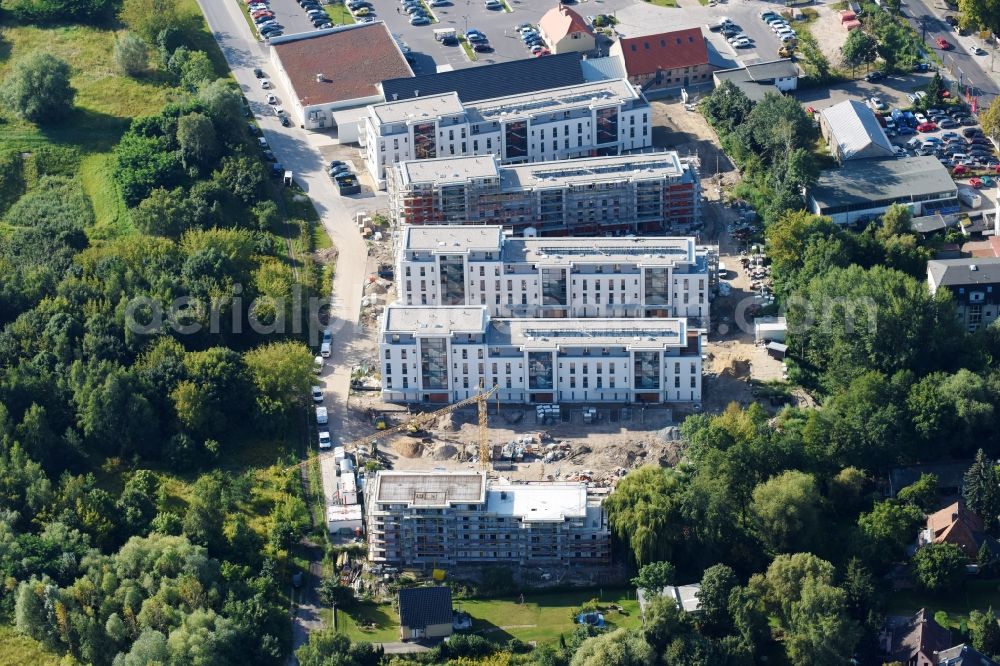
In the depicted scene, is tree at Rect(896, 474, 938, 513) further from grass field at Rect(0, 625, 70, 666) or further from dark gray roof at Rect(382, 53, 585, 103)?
dark gray roof at Rect(382, 53, 585, 103)

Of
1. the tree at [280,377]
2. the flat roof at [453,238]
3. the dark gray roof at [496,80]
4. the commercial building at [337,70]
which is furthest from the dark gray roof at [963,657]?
the commercial building at [337,70]

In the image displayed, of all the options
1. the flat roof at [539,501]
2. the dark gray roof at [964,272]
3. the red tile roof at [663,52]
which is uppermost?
the red tile roof at [663,52]

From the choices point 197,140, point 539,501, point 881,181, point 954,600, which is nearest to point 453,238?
point 197,140

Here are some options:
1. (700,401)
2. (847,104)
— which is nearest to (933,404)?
(700,401)

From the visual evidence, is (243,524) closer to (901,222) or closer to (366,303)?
(366,303)

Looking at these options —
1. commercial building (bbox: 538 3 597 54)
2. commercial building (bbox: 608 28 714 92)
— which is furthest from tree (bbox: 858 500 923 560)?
commercial building (bbox: 538 3 597 54)

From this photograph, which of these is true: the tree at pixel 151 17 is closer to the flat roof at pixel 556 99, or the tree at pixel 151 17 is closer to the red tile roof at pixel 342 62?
the red tile roof at pixel 342 62

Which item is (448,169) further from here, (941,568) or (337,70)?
(941,568)
